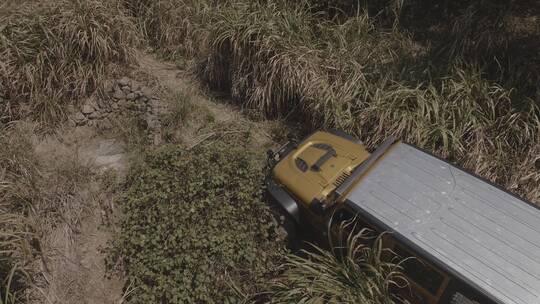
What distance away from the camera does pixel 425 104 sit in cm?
527

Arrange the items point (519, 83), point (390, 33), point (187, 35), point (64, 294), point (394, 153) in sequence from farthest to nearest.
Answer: point (187, 35) → point (390, 33) → point (519, 83) → point (64, 294) → point (394, 153)

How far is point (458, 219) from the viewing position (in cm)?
355

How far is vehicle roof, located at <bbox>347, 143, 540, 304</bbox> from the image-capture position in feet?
10.3

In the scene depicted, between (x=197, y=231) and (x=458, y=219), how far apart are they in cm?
289

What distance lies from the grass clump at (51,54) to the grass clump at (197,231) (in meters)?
2.10

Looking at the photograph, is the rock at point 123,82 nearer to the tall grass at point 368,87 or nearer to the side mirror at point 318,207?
the tall grass at point 368,87

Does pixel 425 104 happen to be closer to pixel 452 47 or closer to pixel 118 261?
pixel 452 47

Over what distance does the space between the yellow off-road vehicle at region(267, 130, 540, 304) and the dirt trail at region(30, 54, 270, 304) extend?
1946mm

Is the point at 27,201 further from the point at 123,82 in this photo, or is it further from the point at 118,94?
the point at 123,82

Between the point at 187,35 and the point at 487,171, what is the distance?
18.2 feet

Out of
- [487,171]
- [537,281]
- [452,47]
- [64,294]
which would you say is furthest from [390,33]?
[64,294]

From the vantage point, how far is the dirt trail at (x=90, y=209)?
480cm

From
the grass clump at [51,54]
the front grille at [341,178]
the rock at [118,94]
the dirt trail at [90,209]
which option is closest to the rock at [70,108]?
the grass clump at [51,54]

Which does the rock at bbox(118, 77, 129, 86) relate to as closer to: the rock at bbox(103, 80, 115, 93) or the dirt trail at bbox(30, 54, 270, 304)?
the rock at bbox(103, 80, 115, 93)
